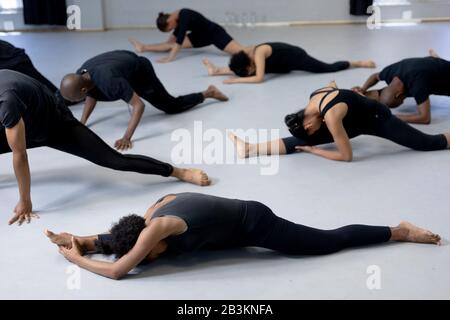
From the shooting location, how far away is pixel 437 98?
200 inches

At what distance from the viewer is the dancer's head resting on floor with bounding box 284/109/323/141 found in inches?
146

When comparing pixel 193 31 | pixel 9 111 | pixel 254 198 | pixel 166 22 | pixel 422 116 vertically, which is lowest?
pixel 254 198

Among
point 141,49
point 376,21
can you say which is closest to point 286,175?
point 141,49

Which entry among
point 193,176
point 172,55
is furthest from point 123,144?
point 172,55

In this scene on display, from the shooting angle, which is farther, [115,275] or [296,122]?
[296,122]

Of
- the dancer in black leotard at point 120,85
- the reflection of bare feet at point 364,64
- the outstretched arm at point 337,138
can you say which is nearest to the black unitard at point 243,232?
the outstretched arm at point 337,138

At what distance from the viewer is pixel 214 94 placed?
16.6ft

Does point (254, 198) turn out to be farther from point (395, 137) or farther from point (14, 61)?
point (14, 61)

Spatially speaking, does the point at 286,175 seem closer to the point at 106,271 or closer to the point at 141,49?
the point at 106,271

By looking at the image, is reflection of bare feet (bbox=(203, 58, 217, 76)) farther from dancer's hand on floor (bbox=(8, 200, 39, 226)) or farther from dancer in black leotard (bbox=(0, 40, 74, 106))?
dancer's hand on floor (bbox=(8, 200, 39, 226))

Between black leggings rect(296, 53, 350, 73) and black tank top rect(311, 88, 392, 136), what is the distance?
6.68ft

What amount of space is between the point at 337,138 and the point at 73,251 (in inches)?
69.4

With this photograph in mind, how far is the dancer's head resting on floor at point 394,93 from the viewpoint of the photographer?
14.7 feet

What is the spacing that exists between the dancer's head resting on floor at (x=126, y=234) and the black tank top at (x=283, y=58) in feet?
11.1
